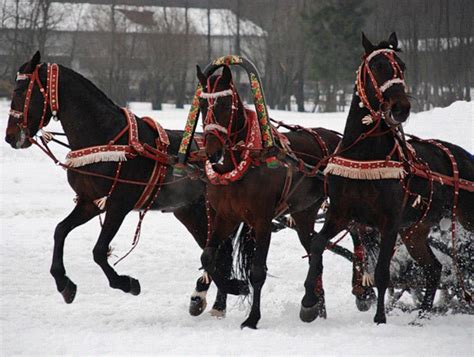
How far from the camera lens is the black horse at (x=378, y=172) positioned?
590cm

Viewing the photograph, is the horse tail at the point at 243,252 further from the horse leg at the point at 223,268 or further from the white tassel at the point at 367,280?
the white tassel at the point at 367,280

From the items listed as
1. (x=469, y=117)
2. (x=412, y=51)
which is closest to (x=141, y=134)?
(x=469, y=117)

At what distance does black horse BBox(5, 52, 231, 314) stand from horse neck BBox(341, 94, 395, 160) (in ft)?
5.99

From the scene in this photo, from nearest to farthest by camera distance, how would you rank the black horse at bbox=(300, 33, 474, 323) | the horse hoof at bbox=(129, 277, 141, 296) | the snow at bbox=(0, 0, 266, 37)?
the black horse at bbox=(300, 33, 474, 323) < the horse hoof at bbox=(129, 277, 141, 296) < the snow at bbox=(0, 0, 266, 37)

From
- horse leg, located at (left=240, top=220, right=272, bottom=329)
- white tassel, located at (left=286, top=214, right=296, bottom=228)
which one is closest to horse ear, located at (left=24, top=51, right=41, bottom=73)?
horse leg, located at (left=240, top=220, right=272, bottom=329)

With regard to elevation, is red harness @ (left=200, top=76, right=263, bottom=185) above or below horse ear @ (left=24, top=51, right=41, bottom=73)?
below

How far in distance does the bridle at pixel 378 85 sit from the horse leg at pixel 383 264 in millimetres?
843

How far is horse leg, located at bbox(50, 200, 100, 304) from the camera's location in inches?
268

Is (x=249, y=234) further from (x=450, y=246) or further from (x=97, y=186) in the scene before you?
(x=450, y=246)

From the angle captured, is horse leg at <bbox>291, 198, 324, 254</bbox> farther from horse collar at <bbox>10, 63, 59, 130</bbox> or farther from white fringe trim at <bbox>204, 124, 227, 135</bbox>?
horse collar at <bbox>10, 63, 59, 130</bbox>

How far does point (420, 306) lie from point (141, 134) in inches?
116

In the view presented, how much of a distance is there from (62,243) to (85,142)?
0.91 meters

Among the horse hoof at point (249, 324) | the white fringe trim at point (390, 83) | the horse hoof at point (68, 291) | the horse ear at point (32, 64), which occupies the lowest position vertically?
the horse hoof at point (249, 324)

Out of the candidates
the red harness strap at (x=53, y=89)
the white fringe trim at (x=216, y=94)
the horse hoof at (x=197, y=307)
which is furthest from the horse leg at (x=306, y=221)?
the red harness strap at (x=53, y=89)
